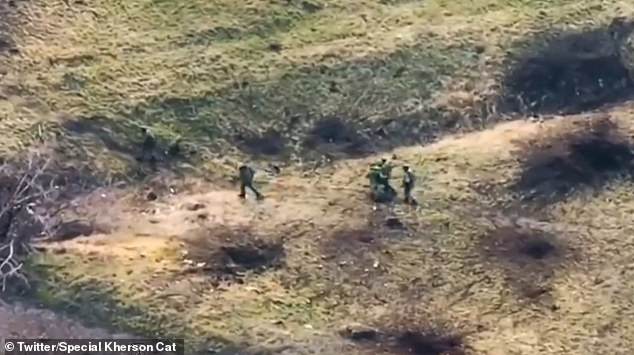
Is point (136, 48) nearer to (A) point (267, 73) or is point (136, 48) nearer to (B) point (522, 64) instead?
(A) point (267, 73)

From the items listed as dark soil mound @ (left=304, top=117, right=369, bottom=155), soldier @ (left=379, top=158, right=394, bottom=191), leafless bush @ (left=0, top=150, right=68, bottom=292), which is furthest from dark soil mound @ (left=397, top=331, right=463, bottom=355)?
leafless bush @ (left=0, top=150, right=68, bottom=292)

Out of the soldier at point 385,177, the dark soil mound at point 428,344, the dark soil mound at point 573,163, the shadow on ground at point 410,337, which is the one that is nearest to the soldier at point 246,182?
the soldier at point 385,177

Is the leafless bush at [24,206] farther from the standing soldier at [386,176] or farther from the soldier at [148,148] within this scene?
the standing soldier at [386,176]

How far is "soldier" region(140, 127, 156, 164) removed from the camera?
41.1 meters

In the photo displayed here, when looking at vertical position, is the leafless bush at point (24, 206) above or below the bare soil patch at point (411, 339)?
above

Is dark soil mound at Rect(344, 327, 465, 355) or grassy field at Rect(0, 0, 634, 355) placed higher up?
grassy field at Rect(0, 0, 634, 355)

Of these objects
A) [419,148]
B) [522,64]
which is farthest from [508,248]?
[522,64]

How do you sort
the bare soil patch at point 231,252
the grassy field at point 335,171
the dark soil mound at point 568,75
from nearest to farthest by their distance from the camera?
the grassy field at point 335,171, the bare soil patch at point 231,252, the dark soil mound at point 568,75

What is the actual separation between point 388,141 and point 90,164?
35.3 feet

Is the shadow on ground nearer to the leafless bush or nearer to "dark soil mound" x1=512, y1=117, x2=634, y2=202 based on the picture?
"dark soil mound" x1=512, y1=117, x2=634, y2=202

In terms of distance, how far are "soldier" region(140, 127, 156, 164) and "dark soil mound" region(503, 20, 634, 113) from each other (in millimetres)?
13364

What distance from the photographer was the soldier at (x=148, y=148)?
135ft

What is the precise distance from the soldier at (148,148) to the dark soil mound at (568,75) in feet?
43.8
